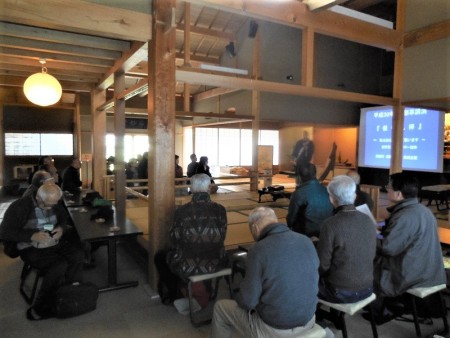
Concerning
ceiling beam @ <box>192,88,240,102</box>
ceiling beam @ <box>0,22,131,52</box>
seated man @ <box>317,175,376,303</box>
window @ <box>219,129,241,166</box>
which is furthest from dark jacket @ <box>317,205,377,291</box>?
window @ <box>219,129,241,166</box>

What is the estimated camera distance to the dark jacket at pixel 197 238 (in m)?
2.33

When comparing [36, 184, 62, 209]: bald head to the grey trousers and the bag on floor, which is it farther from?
the grey trousers

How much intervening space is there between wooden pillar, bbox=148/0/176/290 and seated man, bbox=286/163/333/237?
3.46 ft

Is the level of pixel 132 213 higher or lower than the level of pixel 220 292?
higher

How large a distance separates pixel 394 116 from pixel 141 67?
13.0 ft

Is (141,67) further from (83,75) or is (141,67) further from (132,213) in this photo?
(132,213)

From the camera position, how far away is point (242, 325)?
1.72 m

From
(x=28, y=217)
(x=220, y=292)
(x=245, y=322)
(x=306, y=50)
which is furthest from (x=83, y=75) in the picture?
(x=245, y=322)

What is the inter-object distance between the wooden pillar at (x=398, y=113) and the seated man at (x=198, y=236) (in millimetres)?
2958

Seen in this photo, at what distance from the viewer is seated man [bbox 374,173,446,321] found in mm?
2031

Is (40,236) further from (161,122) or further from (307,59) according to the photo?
(307,59)

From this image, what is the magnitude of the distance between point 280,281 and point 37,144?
736 cm

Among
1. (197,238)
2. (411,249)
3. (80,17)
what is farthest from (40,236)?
(411,249)

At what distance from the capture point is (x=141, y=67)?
18.1ft
